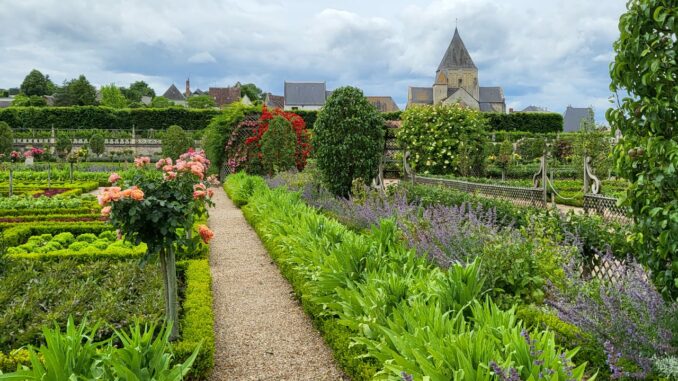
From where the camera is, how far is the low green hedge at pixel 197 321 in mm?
3711

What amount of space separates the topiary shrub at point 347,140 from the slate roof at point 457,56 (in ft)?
198

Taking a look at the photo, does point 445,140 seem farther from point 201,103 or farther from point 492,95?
point 492,95

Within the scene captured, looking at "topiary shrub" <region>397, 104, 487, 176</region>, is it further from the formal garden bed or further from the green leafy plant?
the green leafy plant

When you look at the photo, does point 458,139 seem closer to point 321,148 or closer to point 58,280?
point 321,148

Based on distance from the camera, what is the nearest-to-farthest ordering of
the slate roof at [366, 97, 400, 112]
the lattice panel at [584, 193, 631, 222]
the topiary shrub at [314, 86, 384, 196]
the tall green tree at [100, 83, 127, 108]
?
the lattice panel at [584, 193, 631, 222], the topiary shrub at [314, 86, 384, 196], the tall green tree at [100, 83, 127, 108], the slate roof at [366, 97, 400, 112]

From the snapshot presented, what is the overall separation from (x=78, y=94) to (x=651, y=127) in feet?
193

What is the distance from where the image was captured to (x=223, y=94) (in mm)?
75438

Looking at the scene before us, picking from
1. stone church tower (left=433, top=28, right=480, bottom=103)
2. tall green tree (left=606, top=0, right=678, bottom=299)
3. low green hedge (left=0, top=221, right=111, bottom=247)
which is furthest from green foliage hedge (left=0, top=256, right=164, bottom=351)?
stone church tower (left=433, top=28, right=480, bottom=103)

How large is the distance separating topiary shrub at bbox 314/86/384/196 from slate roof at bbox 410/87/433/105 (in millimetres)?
60863

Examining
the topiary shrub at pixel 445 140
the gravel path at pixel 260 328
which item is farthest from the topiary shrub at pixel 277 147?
the gravel path at pixel 260 328

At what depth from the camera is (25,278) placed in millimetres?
5520

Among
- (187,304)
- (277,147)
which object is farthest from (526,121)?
(187,304)

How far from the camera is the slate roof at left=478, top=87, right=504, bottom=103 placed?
234 ft

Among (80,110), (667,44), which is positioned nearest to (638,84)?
(667,44)
